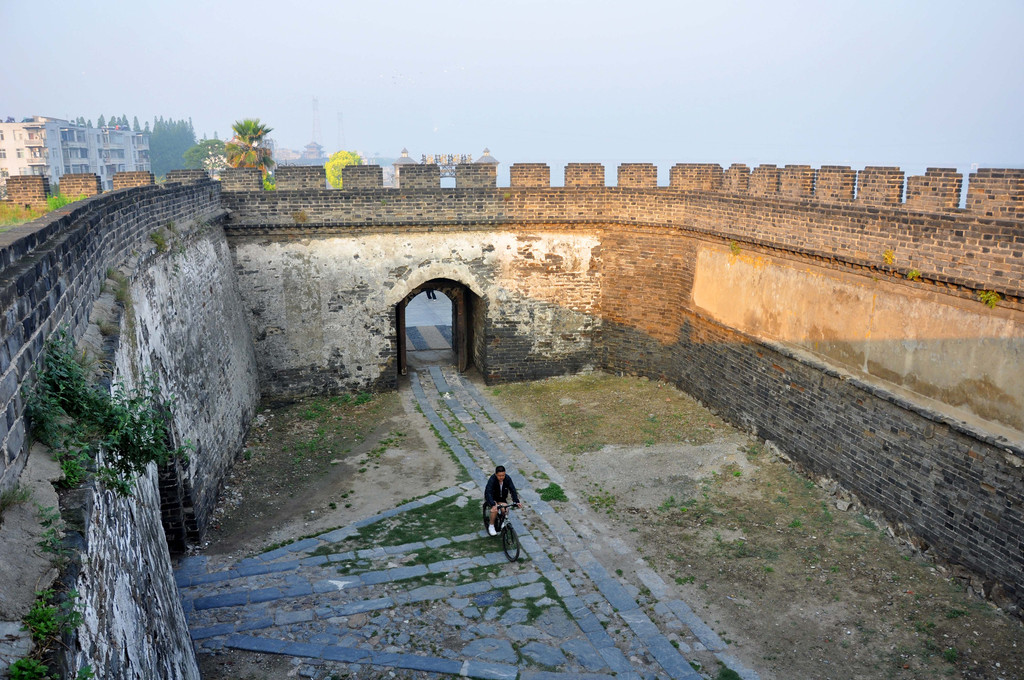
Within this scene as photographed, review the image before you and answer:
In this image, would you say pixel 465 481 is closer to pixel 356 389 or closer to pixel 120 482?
pixel 356 389

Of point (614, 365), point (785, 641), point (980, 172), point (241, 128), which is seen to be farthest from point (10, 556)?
point (241, 128)

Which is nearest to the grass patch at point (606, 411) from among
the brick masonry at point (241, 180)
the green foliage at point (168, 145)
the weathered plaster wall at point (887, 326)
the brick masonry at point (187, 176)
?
the weathered plaster wall at point (887, 326)

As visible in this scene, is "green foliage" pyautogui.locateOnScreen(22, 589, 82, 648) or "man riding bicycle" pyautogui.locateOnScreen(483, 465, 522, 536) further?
"man riding bicycle" pyautogui.locateOnScreen(483, 465, 522, 536)

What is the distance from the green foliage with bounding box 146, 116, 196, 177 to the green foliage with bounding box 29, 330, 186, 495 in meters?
97.3

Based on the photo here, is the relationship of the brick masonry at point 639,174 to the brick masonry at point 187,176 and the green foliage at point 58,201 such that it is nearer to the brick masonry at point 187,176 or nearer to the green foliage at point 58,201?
the brick masonry at point 187,176

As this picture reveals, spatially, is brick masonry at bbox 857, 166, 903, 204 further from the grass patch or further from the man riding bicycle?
the man riding bicycle

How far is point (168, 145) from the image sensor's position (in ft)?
332

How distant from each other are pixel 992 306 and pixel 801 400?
3287mm

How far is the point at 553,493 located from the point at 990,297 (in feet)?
19.0

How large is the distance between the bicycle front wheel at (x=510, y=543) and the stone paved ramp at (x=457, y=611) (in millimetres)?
96

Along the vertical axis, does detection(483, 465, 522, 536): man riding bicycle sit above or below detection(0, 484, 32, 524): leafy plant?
below

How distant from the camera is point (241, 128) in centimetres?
2772

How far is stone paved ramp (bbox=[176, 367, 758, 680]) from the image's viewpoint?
Result: 6.70 metres

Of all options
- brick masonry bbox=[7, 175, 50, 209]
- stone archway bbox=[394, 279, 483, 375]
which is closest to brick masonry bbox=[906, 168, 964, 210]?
stone archway bbox=[394, 279, 483, 375]
